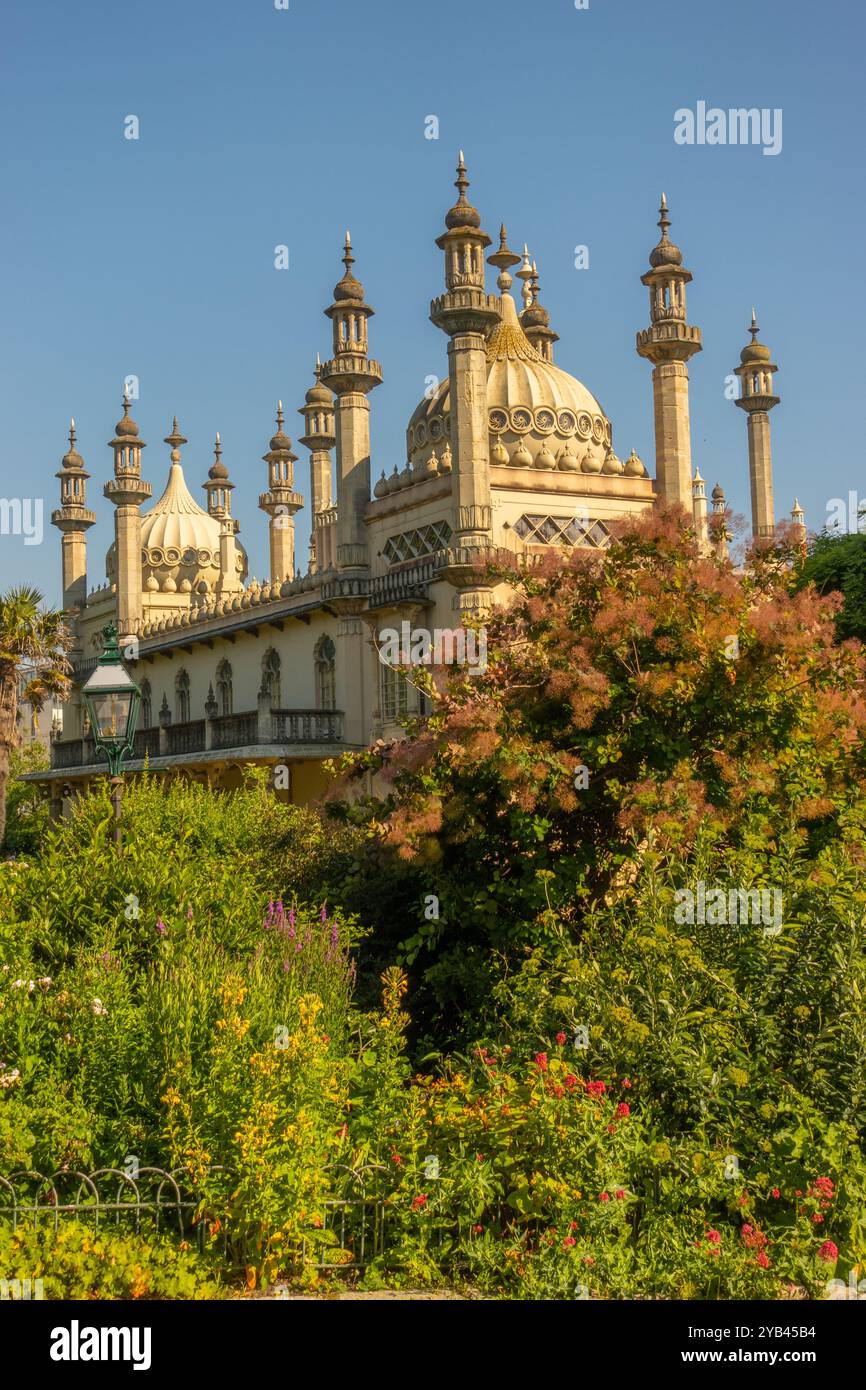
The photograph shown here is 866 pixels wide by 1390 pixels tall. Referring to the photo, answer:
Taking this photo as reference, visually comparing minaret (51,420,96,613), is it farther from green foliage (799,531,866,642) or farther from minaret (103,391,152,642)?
green foliage (799,531,866,642)

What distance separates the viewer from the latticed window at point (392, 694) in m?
30.2

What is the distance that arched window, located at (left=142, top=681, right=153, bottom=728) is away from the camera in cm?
4563

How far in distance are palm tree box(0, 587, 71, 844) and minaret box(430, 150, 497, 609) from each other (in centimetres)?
1528

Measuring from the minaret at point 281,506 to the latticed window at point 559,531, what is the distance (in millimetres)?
16547

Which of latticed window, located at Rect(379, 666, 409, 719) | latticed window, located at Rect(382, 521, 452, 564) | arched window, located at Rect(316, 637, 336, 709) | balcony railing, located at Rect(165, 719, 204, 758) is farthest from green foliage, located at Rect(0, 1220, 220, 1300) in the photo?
balcony railing, located at Rect(165, 719, 204, 758)

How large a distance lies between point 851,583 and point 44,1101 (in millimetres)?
23922

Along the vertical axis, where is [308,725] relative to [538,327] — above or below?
below

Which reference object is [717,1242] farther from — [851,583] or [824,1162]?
[851,583]

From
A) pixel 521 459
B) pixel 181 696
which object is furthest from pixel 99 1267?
pixel 181 696

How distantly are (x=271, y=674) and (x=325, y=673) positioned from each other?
3.49 metres

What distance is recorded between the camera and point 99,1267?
866 cm

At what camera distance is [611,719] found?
14.1 metres

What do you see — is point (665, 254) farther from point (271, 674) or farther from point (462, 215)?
point (271, 674)
